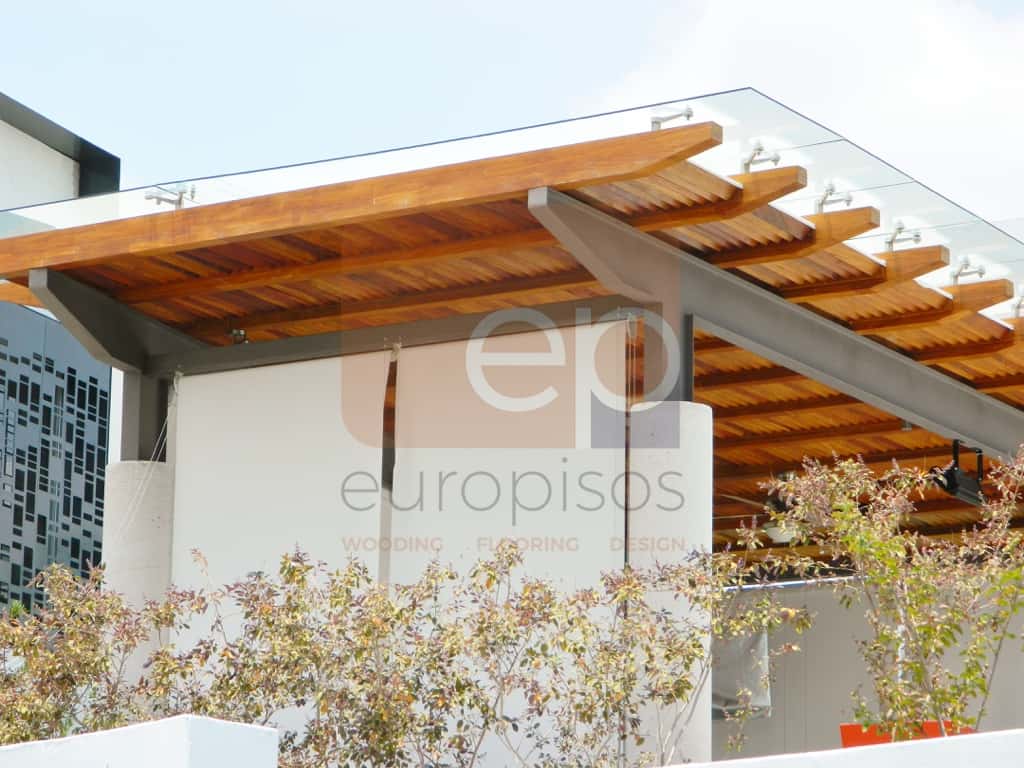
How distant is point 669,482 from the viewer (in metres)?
9.01

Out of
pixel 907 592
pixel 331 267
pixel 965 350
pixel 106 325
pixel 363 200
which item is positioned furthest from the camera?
pixel 965 350

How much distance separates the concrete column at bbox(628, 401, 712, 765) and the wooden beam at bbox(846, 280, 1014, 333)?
6.87 ft

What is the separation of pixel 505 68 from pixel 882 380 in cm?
1669

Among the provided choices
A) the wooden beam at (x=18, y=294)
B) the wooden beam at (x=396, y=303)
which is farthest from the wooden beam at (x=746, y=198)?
the wooden beam at (x=18, y=294)

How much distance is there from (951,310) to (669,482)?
2.58 meters

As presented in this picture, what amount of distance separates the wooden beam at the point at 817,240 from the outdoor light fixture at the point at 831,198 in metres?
0.06

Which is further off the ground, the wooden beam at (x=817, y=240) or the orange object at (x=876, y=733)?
the wooden beam at (x=817, y=240)

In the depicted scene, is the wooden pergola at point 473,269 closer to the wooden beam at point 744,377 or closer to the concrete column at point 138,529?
the wooden beam at point 744,377

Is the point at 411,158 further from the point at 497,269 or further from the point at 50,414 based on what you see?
the point at 50,414

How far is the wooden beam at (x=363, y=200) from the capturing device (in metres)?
8.18

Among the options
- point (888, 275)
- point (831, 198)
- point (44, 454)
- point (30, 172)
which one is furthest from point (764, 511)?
point (30, 172)

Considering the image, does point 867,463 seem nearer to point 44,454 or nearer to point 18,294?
point 18,294

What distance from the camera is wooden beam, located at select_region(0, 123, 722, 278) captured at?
8.18 m
